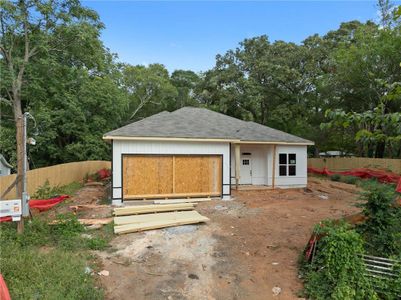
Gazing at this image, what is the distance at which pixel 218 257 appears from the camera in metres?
6.46

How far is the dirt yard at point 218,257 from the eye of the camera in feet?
16.8

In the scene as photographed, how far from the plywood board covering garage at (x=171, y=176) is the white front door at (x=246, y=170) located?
3.91 m

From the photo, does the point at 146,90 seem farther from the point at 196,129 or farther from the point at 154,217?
the point at 154,217

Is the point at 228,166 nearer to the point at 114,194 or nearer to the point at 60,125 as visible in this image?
the point at 114,194

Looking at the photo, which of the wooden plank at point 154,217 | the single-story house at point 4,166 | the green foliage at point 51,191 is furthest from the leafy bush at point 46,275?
the single-story house at point 4,166

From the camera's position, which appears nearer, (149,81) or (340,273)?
(340,273)

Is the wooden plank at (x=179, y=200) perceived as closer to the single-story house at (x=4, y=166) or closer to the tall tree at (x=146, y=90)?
the single-story house at (x=4, y=166)

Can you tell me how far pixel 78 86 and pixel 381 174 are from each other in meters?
23.0

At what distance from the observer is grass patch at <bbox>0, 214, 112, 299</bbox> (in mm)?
4598

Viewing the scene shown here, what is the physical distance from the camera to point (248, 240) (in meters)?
7.45

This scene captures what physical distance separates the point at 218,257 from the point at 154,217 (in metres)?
3.29

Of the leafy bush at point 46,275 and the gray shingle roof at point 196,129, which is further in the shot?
the gray shingle roof at point 196,129

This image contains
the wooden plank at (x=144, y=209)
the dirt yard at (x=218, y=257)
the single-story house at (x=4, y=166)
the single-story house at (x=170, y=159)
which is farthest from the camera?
the single-story house at (x=4, y=166)

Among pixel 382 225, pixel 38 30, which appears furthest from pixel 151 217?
pixel 38 30
